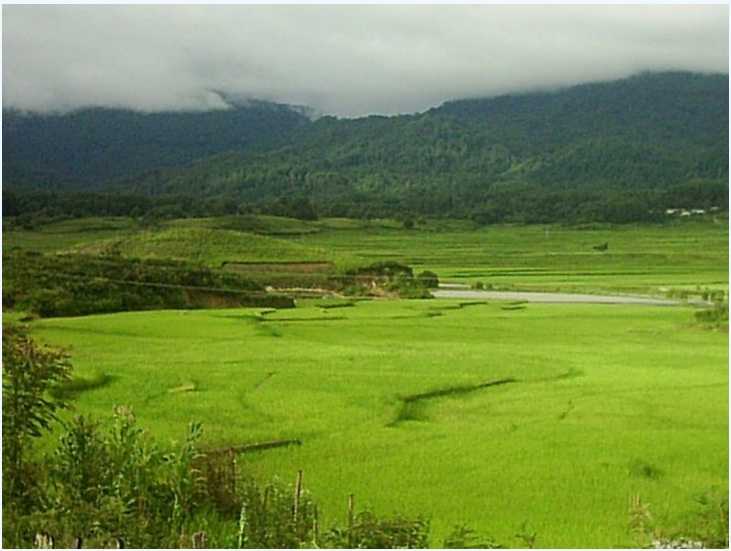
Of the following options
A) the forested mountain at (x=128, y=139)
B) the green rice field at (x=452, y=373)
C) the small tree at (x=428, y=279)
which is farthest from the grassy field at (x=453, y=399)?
the forested mountain at (x=128, y=139)

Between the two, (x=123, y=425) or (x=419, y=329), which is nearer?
(x=123, y=425)

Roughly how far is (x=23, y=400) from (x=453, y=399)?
182 centimetres

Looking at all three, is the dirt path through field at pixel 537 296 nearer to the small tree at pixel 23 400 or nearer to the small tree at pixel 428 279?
the small tree at pixel 428 279

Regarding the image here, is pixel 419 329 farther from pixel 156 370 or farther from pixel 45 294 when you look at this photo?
pixel 45 294

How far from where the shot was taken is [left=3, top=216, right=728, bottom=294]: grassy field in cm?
441

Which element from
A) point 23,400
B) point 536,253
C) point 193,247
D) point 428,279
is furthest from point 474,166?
point 23,400

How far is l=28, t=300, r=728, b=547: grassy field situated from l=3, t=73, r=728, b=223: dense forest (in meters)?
0.57

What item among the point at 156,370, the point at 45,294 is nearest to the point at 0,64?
the point at 45,294

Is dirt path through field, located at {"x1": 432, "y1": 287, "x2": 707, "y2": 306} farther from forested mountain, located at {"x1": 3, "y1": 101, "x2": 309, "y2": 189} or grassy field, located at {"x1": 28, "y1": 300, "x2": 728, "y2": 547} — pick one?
forested mountain, located at {"x1": 3, "y1": 101, "x2": 309, "y2": 189}

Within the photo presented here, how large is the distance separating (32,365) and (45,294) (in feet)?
1.51

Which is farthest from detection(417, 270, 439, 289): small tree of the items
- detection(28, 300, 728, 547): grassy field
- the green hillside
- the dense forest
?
the green hillside

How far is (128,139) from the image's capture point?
459 centimetres

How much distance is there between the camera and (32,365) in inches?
153

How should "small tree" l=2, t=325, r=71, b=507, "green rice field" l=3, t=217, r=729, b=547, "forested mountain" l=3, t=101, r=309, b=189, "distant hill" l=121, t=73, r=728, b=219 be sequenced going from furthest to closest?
"distant hill" l=121, t=73, r=728, b=219
"forested mountain" l=3, t=101, r=309, b=189
"green rice field" l=3, t=217, r=729, b=547
"small tree" l=2, t=325, r=71, b=507
